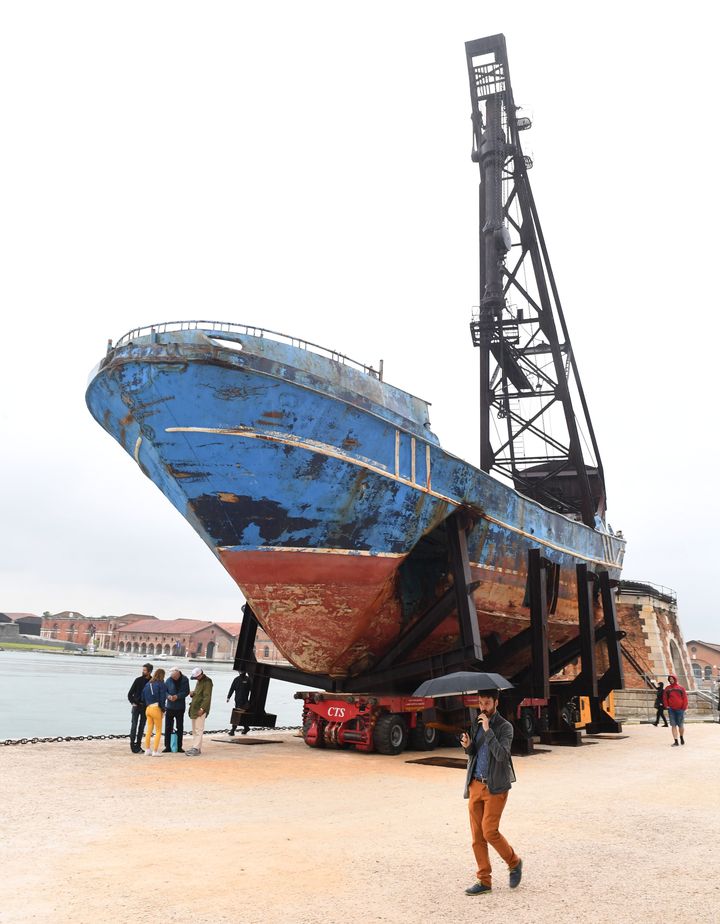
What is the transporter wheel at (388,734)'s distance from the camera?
12.5m

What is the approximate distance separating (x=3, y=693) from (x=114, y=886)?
38171 millimetres

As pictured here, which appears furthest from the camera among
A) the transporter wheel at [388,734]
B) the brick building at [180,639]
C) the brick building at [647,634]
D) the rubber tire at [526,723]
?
the brick building at [180,639]

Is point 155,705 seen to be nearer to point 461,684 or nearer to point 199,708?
point 199,708

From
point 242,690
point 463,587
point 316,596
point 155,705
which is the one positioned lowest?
point 155,705

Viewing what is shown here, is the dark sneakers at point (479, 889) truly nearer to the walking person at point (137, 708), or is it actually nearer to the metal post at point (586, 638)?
the walking person at point (137, 708)

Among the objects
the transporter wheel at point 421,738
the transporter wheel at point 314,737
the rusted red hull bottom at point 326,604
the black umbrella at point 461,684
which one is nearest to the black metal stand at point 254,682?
the transporter wheel at point 314,737

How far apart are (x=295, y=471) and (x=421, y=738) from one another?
5.72m

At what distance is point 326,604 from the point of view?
12055mm

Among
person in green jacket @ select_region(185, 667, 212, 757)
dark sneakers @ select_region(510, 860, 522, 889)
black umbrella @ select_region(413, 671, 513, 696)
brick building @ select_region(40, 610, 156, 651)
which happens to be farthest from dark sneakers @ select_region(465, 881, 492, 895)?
brick building @ select_region(40, 610, 156, 651)

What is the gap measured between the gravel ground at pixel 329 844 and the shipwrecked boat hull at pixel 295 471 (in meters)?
2.62

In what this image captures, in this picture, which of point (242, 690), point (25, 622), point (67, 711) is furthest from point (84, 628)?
point (242, 690)

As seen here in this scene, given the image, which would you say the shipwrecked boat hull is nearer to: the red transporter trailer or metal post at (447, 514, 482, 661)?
metal post at (447, 514, 482, 661)

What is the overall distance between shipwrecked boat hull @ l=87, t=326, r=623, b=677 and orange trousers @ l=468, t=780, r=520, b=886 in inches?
279

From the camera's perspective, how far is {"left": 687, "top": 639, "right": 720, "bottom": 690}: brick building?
8388cm
